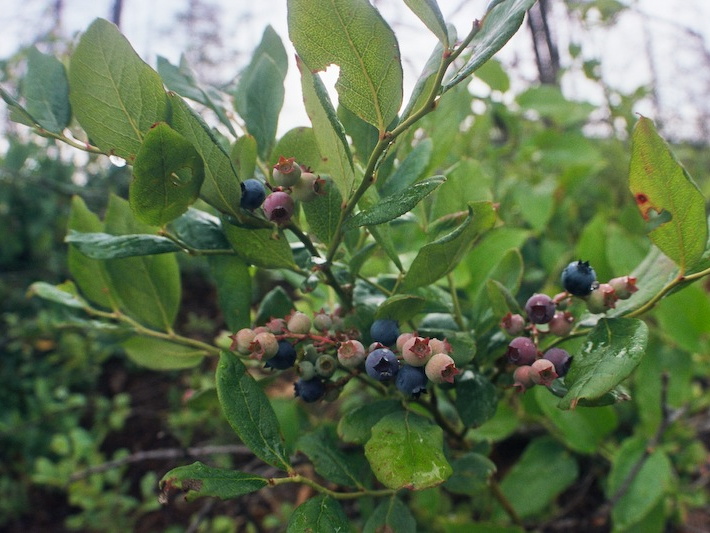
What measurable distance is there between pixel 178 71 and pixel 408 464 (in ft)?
1.78

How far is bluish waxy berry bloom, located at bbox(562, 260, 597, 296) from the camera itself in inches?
21.5

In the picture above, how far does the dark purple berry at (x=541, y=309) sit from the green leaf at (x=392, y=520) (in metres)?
0.26

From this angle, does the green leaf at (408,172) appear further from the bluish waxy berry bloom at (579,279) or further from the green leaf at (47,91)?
the green leaf at (47,91)

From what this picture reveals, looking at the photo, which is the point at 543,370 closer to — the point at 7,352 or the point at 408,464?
the point at 408,464

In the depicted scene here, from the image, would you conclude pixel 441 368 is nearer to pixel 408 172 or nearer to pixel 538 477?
pixel 408 172

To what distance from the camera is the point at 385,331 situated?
55 cm

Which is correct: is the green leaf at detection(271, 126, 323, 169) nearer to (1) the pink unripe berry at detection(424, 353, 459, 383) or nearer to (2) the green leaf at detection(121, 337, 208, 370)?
(1) the pink unripe berry at detection(424, 353, 459, 383)

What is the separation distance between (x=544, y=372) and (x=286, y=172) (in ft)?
0.99

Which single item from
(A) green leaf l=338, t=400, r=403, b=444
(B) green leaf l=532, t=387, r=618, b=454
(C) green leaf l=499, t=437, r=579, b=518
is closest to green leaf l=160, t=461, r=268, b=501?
(A) green leaf l=338, t=400, r=403, b=444

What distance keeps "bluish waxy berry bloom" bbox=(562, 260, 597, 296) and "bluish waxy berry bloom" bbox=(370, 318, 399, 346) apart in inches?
7.0

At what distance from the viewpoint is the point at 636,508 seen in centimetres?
104

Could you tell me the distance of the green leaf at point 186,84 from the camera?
65 centimetres

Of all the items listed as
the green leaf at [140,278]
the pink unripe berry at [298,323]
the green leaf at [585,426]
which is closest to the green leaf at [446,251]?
the pink unripe berry at [298,323]

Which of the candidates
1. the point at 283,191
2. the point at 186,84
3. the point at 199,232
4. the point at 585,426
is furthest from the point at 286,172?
the point at 585,426
